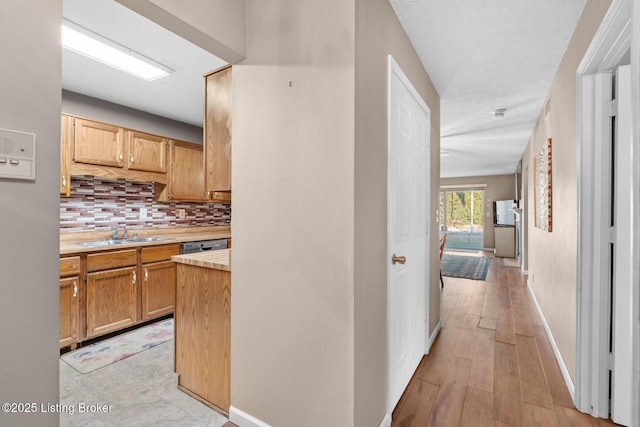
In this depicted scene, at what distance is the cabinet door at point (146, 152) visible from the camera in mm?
3521

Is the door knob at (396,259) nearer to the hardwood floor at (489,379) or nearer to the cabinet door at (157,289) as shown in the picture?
the hardwood floor at (489,379)

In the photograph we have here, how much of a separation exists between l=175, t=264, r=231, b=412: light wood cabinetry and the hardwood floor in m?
1.10

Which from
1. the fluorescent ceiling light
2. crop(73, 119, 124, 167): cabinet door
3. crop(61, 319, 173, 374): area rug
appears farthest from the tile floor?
the fluorescent ceiling light

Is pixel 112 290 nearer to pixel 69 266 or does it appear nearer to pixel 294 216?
pixel 69 266

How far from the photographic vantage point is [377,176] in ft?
5.29

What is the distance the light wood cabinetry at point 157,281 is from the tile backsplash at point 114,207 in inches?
26.6

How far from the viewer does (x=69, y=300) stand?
2.71 metres

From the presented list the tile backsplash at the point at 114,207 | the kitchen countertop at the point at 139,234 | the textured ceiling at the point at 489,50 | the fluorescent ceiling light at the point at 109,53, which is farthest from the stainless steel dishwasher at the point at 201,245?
the textured ceiling at the point at 489,50

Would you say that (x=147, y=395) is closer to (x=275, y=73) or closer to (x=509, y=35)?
(x=275, y=73)

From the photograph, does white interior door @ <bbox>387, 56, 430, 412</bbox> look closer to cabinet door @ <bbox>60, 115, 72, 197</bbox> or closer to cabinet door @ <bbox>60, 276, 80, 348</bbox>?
cabinet door @ <bbox>60, 276, 80, 348</bbox>

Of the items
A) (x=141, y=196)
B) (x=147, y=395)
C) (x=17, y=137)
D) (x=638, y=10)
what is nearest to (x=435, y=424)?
(x=147, y=395)

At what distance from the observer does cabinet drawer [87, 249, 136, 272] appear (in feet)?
9.41

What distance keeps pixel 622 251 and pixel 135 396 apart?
3.11 m

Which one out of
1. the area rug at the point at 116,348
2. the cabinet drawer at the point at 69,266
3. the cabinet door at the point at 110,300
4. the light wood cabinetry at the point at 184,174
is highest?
the light wood cabinetry at the point at 184,174
